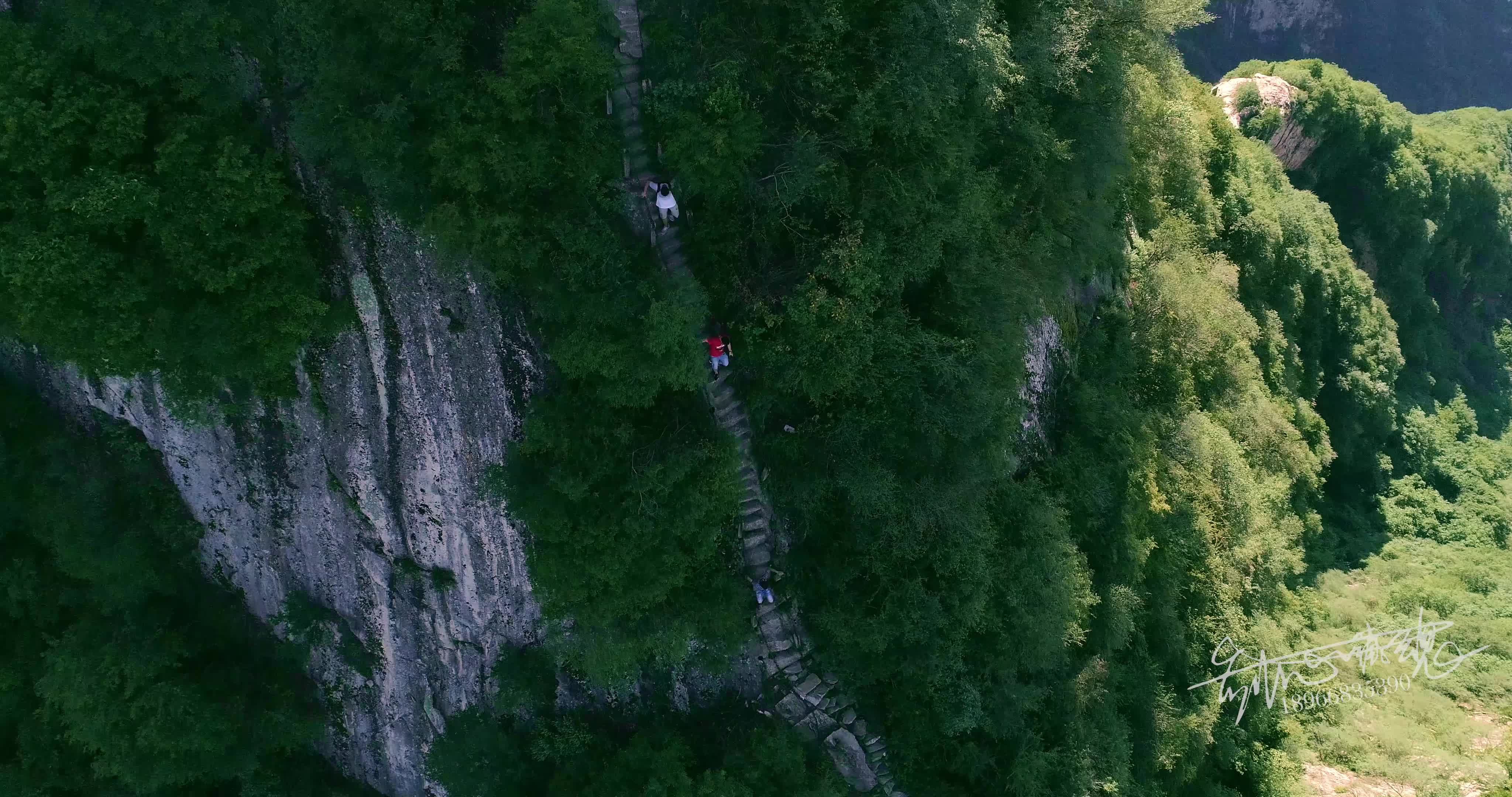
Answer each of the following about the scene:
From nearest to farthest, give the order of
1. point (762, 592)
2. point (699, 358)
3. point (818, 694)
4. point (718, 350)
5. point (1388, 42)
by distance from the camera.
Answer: point (699, 358) → point (718, 350) → point (762, 592) → point (818, 694) → point (1388, 42)

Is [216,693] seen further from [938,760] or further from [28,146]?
[938,760]

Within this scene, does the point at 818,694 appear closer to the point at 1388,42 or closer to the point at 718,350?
the point at 718,350

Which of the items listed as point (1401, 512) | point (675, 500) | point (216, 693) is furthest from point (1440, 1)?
point (216, 693)

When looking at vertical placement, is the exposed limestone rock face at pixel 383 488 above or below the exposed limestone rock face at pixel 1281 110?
below

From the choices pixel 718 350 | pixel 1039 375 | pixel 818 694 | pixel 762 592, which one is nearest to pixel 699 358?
pixel 718 350

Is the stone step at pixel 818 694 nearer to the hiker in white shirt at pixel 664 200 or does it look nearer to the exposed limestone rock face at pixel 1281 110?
the hiker in white shirt at pixel 664 200

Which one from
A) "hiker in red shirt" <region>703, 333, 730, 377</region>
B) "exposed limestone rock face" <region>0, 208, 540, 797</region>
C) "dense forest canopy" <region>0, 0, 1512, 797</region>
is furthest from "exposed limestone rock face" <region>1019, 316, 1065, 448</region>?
"exposed limestone rock face" <region>0, 208, 540, 797</region>

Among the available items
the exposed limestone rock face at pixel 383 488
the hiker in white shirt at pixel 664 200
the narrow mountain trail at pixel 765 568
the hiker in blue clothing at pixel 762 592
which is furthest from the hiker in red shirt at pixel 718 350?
the hiker in blue clothing at pixel 762 592
